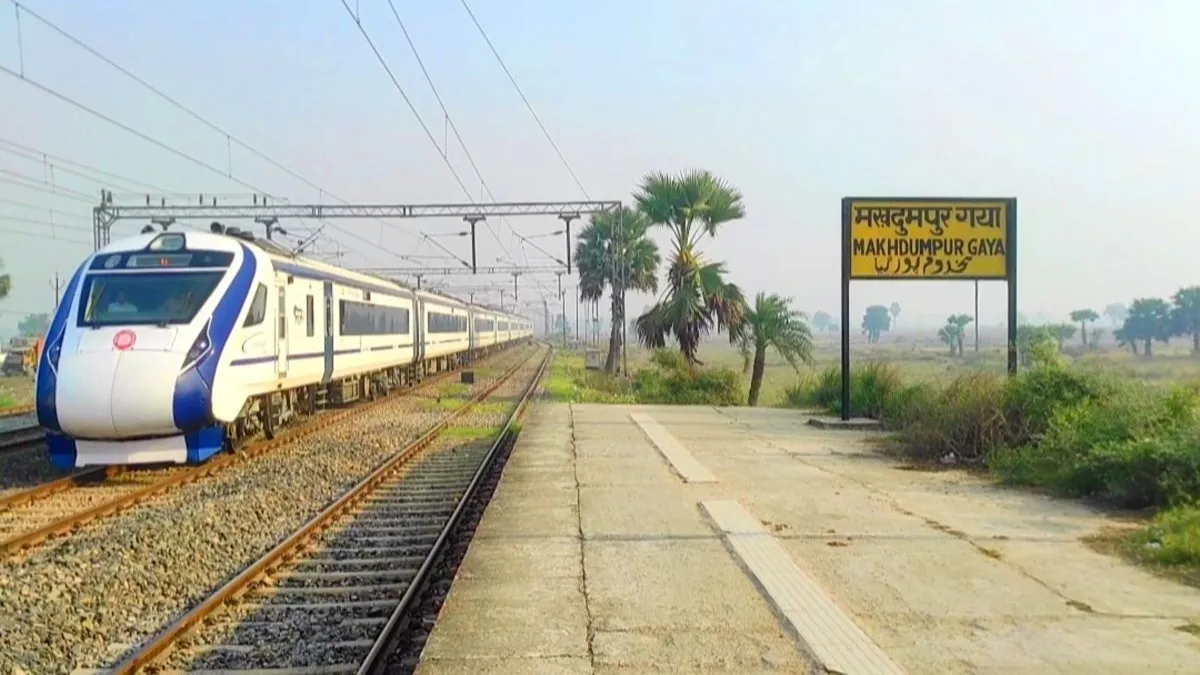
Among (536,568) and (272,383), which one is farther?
(272,383)

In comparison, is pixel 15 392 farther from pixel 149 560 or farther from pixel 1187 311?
pixel 1187 311

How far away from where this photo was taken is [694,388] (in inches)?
1093

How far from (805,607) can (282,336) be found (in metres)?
11.5

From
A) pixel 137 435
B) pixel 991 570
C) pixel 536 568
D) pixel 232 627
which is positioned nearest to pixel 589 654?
pixel 536 568

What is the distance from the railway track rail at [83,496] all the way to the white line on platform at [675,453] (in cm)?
570

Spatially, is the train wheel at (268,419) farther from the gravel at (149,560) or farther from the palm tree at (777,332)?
the palm tree at (777,332)

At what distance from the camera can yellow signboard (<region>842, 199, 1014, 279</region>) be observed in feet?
57.9

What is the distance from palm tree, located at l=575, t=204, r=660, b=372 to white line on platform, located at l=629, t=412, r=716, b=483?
15.1 m

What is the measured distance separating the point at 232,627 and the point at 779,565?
366 centimetres

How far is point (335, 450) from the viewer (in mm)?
15953

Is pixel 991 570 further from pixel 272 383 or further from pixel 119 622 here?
pixel 272 383

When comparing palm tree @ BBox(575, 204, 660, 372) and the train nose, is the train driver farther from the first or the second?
palm tree @ BBox(575, 204, 660, 372)

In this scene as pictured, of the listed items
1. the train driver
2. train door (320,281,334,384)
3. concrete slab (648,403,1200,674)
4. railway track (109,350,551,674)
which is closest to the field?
train door (320,281,334,384)

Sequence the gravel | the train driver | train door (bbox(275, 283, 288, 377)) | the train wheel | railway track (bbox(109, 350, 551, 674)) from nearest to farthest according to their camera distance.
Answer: railway track (bbox(109, 350, 551, 674)) < the gravel < the train driver < train door (bbox(275, 283, 288, 377)) < the train wheel
